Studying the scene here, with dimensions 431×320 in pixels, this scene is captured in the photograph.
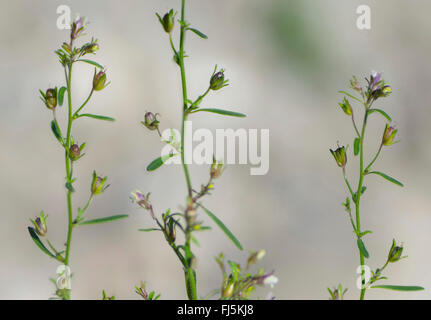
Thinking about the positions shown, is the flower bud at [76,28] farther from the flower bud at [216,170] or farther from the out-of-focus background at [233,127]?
the out-of-focus background at [233,127]

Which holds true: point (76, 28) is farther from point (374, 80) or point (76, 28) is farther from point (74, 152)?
point (374, 80)

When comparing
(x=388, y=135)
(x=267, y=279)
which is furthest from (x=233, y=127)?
(x=267, y=279)

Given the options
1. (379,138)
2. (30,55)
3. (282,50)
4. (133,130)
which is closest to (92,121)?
(133,130)

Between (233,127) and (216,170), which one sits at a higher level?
(233,127)

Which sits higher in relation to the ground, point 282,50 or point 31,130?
point 282,50

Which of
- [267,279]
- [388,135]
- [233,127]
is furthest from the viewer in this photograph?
[233,127]

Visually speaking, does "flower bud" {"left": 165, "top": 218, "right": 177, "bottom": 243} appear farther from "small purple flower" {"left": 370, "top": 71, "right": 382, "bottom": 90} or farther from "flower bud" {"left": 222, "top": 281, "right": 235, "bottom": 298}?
"small purple flower" {"left": 370, "top": 71, "right": 382, "bottom": 90}

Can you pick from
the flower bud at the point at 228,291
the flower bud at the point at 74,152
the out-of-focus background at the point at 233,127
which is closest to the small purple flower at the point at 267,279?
the flower bud at the point at 228,291
